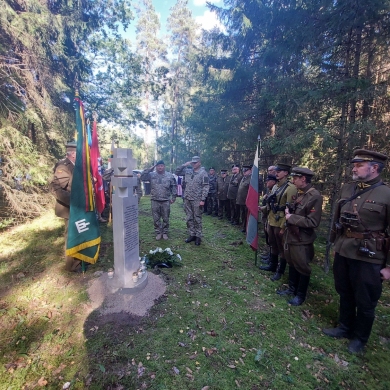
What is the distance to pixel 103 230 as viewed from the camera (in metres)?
7.11

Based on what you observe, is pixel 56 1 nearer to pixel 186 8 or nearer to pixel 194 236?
pixel 194 236

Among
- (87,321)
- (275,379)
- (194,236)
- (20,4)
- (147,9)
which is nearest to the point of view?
(275,379)

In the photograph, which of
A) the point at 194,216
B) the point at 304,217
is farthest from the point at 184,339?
the point at 194,216

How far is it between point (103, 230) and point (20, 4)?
24.7ft

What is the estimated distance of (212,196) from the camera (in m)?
11.0

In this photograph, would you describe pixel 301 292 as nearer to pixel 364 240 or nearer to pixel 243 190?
pixel 364 240

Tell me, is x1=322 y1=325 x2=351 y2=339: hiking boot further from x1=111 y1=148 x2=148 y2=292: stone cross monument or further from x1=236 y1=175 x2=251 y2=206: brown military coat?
x1=236 y1=175 x2=251 y2=206: brown military coat

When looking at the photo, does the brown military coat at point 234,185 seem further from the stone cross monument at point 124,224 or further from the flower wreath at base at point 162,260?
the stone cross monument at point 124,224

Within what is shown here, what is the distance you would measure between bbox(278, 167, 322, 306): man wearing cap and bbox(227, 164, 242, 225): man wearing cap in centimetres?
512

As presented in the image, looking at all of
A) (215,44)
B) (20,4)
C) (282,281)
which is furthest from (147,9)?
(282,281)

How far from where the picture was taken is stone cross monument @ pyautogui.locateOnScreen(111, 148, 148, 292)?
348cm

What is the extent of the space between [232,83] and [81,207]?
9.81 meters

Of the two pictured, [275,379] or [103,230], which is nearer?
[275,379]

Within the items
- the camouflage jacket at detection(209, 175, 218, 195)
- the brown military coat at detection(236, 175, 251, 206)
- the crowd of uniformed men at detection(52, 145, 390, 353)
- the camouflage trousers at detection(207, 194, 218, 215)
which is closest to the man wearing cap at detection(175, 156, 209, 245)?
the crowd of uniformed men at detection(52, 145, 390, 353)
